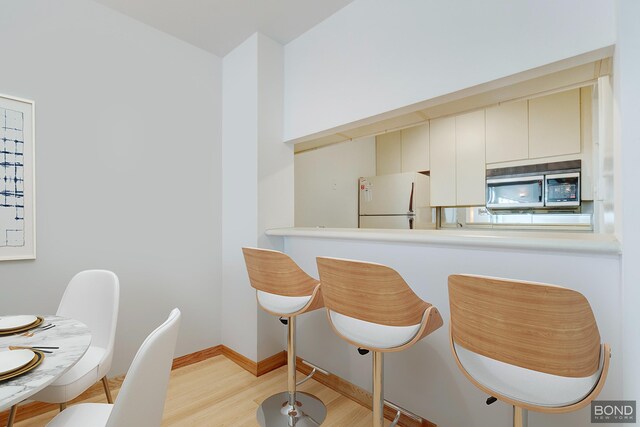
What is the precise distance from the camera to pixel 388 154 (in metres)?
4.35

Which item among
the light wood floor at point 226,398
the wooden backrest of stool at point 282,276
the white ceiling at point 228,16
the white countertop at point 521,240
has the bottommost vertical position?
the light wood floor at point 226,398

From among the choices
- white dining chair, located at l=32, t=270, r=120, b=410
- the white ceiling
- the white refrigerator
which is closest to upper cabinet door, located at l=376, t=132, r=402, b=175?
the white refrigerator

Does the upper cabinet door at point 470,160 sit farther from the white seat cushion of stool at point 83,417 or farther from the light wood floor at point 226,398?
the white seat cushion of stool at point 83,417

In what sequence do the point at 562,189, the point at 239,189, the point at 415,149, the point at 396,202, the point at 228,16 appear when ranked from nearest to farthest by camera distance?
the point at 228,16 < the point at 239,189 < the point at 562,189 < the point at 396,202 < the point at 415,149

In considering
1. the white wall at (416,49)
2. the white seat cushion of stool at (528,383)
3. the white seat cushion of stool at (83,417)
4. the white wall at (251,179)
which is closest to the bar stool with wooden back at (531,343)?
the white seat cushion of stool at (528,383)

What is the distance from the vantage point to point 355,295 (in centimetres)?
119

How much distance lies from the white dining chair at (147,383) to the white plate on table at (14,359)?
0.93 feet

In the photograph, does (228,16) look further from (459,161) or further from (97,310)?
(459,161)

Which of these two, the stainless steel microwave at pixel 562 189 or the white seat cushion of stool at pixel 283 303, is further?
the stainless steel microwave at pixel 562 189

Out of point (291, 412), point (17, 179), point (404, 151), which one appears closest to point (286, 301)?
point (291, 412)

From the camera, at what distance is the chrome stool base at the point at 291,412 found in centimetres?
167

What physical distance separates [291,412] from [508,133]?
3349 millimetres

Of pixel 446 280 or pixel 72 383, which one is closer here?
pixel 72 383

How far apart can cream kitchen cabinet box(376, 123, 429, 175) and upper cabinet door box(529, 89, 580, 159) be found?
3.81 ft
